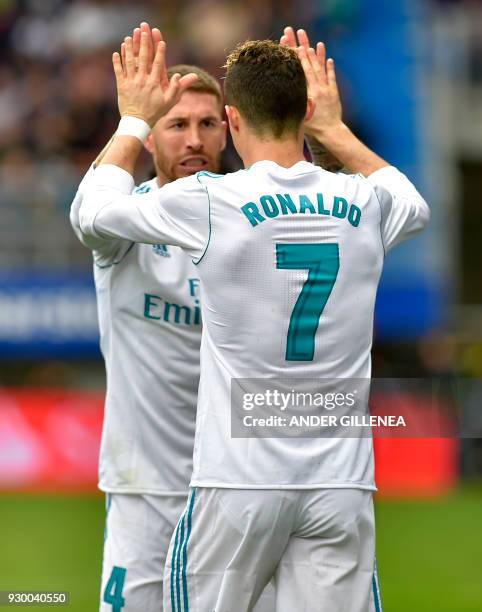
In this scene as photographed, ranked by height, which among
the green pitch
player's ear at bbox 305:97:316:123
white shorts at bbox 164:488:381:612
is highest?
player's ear at bbox 305:97:316:123

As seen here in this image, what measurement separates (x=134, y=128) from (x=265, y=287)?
83cm

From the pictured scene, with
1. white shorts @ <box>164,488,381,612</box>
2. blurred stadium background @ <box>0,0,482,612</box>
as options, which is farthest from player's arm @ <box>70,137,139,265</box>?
blurred stadium background @ <box>0,0,482,612</box>

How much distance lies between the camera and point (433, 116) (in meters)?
21.6

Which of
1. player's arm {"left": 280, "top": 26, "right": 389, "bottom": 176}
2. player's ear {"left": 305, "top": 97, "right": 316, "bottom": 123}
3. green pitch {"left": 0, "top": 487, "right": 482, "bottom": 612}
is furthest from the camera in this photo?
green pitch {"left": 0, "top": 487, "right": 482, "bottom": 612}

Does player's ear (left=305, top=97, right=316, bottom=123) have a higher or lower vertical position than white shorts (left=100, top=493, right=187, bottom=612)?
higher

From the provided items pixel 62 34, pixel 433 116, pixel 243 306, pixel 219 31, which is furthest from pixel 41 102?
pixel 243 306

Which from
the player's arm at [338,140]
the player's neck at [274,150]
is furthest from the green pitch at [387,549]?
the player's neck at [274,150]

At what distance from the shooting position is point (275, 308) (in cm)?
429

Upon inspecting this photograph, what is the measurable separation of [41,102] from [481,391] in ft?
26.2

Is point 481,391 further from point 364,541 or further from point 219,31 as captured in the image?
point 364,541

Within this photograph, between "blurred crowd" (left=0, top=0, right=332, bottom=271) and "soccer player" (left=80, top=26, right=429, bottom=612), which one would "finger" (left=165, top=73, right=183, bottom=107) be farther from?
"blurred crowd" (left=0, top=0, right=332, bottom=271)

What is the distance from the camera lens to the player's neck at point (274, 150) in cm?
441

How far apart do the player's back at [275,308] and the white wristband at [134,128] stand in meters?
0.42

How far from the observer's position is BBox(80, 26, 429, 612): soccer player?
4266 mm
